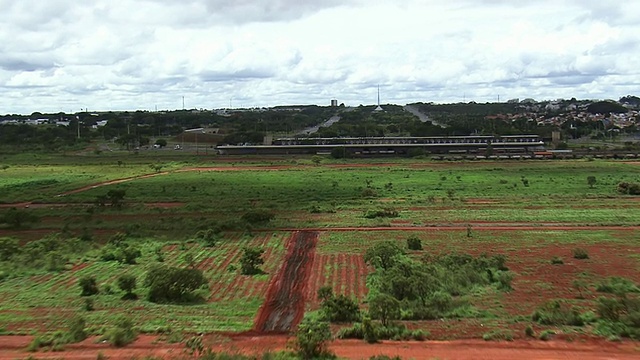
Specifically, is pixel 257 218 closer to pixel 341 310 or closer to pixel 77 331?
pixel 341 310

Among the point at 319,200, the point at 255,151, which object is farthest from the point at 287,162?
the point at 319,200

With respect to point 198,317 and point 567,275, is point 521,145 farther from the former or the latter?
point 198,317

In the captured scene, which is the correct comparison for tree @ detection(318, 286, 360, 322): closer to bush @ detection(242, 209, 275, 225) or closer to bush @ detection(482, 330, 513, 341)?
bush @ detection(482, 330, 513, 341)

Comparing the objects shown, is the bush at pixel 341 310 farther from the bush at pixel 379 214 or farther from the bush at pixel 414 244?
the bush at pixel 379 214

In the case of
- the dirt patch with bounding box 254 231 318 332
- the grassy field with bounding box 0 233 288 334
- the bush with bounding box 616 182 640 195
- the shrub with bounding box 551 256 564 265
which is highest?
the bush with bounding box 616 182 640 195

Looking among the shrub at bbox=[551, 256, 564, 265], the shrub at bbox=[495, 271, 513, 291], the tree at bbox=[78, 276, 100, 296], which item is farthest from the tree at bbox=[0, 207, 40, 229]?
the shrub at bbox=[551, 256, 564, 265]

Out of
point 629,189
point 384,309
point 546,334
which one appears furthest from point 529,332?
point 629,189

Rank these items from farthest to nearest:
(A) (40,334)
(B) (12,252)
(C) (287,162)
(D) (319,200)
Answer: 1. (C) (287,162)
2. (D) (319,200)
3. (B) (12,252)
4. (A) (40,334)

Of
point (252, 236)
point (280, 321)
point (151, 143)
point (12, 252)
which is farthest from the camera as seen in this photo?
point (151, 143)
